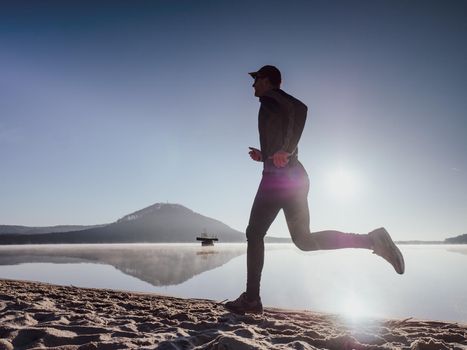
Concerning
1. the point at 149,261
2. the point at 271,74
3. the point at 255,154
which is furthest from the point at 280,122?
the point at 149,261

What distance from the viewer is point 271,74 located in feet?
14.5

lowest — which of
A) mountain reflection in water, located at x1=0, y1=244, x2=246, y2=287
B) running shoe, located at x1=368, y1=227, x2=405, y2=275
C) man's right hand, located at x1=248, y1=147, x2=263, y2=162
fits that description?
mountain reflection in water, located at x1=0, y1=244, x2=246, y2=287

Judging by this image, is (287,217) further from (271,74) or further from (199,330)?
(271,74)

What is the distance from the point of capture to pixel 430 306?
783 centimetres

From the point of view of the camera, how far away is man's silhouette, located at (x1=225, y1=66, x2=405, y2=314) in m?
3.92

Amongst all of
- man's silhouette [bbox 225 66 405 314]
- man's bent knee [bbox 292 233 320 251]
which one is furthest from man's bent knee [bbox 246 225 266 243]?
man's bent knee [bbox 292 233 320 251]

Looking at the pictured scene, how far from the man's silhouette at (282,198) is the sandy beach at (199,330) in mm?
664

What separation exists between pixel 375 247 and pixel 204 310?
2384 millimetres

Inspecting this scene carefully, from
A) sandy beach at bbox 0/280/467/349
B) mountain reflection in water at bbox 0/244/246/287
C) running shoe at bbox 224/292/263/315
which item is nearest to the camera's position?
sandy beach at bbox 0/280/467/349

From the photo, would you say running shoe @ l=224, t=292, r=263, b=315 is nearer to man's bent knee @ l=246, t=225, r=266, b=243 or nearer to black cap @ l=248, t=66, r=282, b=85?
man's bent knee @ l=246, t=225, r=266, b=243

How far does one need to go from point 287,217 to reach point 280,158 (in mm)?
748

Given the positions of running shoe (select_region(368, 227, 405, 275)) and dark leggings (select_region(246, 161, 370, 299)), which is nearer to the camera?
running shoe (select_region(368, 227, 405, 275))

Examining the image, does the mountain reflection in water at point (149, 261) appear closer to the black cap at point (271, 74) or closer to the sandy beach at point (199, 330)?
the sandy beach at point (199, 330)

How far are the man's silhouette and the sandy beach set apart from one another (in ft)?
2.18
